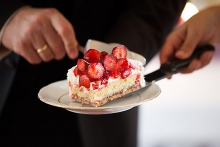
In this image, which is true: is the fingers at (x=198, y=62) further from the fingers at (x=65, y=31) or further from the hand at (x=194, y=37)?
the fingers at (x=65, y=31)

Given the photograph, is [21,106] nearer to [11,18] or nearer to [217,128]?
[11,18]

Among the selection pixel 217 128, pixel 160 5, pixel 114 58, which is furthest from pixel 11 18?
pixel 217 128

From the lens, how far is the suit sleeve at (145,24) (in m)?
0.79

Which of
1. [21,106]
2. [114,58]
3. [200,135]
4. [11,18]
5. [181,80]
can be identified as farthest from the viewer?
[181,80]

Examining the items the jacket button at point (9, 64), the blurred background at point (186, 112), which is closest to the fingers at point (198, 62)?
the jacket button at point (9, 64)

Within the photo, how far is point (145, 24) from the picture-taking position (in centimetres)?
83

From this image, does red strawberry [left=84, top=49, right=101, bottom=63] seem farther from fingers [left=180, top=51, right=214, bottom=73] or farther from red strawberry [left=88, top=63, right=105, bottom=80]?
fingers [left=180, top=51, right=214, bottom=73]

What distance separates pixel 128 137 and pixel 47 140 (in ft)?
0.67

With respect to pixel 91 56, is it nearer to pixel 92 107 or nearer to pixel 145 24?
pixel 92 107

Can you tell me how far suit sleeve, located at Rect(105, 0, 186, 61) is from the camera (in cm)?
79

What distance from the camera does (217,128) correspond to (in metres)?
1.29

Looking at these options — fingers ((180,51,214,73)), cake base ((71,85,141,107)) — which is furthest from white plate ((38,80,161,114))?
fingers ((180,51,214,73))

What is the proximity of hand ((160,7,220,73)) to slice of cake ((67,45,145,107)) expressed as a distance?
220mm

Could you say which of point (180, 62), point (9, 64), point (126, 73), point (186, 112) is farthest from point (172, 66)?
point (186, 112)
